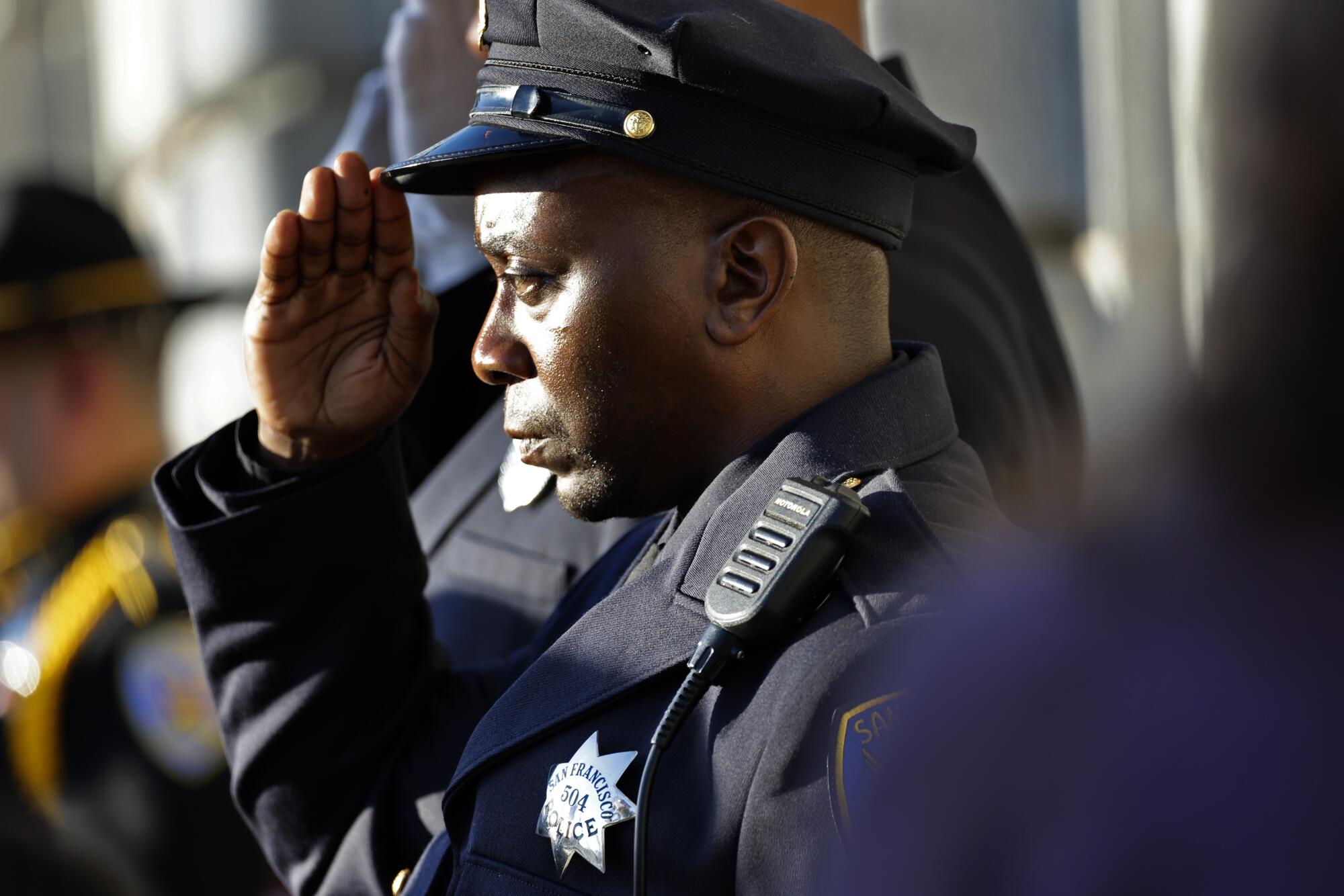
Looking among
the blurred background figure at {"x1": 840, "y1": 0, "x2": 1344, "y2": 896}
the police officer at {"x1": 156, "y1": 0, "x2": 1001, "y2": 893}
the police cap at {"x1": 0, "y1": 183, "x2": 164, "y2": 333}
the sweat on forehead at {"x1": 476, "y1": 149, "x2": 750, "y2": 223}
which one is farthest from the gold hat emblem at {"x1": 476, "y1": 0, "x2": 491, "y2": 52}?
the police cap at {"x1": 0, "y1": 183, "x2": 164, "y2": 333}

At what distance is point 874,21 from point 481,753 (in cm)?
248

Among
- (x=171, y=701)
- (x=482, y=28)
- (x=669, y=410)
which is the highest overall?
(x=482, y=28)

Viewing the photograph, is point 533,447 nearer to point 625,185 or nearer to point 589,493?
point 589,493

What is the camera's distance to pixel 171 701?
3186 mm

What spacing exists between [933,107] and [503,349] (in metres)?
2.53

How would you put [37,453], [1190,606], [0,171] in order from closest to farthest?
[1190,606] → [37,453] → [0,171]

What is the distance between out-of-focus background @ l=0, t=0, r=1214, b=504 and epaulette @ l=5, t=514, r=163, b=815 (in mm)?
1548

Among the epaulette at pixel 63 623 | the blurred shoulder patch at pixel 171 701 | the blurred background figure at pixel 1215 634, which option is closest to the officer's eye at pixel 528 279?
the blurred background figure at pixel 1215 634

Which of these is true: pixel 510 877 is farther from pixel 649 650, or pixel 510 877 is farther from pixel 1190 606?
pixel 1190 606

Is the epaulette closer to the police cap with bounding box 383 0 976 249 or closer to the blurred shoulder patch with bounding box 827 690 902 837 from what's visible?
the police cap with bounding box 383 0 976 249

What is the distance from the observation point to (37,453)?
405 centimetres

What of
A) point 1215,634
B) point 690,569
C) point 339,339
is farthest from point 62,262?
point 1215,634

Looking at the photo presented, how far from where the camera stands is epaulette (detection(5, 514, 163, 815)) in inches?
126

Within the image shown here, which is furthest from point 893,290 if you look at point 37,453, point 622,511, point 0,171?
point 0,171
